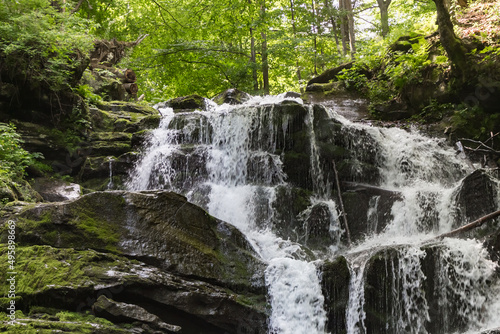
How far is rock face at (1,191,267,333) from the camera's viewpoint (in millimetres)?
4871

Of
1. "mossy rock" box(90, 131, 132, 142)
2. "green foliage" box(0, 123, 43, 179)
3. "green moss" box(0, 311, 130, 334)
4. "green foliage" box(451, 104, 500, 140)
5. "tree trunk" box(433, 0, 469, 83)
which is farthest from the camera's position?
"mossy rock" box(90, 131, 132, 142)

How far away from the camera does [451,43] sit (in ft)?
32.9

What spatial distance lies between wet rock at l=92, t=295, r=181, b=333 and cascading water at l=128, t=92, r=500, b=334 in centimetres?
174

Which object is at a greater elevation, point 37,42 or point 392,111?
point 37,42

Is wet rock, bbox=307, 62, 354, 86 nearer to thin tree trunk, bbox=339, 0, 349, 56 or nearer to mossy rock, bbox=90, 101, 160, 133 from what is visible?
thin tree trunk, bbox=339, 0, 349, 56

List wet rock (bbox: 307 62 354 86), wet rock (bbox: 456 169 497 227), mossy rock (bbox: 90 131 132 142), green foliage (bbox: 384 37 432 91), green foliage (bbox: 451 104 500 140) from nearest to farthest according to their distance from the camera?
wet rock (bbox: 456 169 497 227)
green foliage (bbox: 451 104 500 140)
mossy rock (bbox: 90 131 132 142)
green foliage (bbox: 384 37 432 91)
wet rock (bbox: 307 62 354 86)

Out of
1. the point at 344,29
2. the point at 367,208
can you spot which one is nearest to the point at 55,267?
the point at 367,208

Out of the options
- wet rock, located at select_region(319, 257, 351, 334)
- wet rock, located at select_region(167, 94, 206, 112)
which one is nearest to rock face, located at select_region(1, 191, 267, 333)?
wet rock, located at select_region(319, 257, 351, 334)

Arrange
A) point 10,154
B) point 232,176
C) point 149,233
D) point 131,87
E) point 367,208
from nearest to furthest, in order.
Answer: point 149,233 → point 10,154 → point 367,208 → point 232,176 → point 131,87

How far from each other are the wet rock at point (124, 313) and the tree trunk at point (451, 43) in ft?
30.9

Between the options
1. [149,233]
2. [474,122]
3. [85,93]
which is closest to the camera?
[149,233]

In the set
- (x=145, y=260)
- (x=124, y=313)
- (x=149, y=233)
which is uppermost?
(x=149, y=233)

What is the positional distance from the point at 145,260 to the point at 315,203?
4.52m

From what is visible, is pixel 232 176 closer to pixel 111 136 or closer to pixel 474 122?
pixel 111 136
